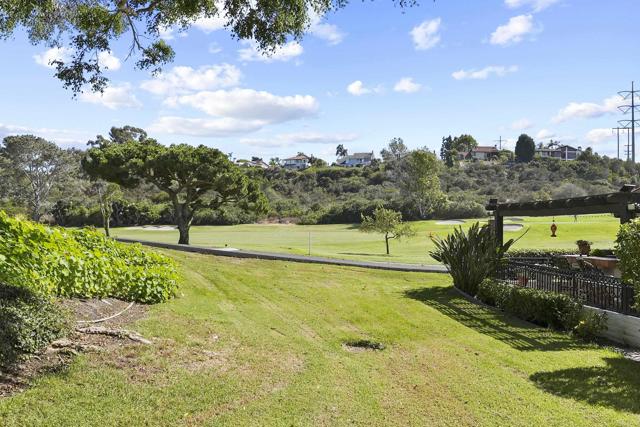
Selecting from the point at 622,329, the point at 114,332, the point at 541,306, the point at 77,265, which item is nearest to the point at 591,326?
the point at 622,329

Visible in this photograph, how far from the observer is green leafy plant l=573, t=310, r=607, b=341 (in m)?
10.5

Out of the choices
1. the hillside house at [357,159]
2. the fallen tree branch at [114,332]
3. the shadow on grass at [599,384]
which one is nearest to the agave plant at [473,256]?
the shadow on grass at [599,384]

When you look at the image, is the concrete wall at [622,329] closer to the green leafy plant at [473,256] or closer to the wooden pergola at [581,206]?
the wooden pergola at [581,206]

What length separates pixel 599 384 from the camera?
7059 millimetres

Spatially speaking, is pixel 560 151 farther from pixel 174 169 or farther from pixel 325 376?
pixel 325 376

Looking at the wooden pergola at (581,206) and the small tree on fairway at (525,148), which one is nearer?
the wooden pergola at (581,206)

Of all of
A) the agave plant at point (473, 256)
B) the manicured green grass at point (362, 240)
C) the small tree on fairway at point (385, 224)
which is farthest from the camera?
the small tree on fairway at point (385, 224)

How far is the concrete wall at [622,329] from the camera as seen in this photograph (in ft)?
32.4

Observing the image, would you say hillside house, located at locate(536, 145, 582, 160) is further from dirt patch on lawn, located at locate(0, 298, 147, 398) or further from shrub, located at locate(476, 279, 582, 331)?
dirt patch on lawn, located at locate(0, 298, 147, 398)

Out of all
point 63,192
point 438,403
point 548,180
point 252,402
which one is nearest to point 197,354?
point 252,402

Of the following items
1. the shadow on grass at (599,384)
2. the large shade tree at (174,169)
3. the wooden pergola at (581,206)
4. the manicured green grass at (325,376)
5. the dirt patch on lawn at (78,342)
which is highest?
the large shade tree at (174,169)

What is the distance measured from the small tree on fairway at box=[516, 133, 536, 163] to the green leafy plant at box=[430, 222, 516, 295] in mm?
120947

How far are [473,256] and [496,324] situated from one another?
4.22 m

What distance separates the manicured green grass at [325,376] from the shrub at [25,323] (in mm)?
448
